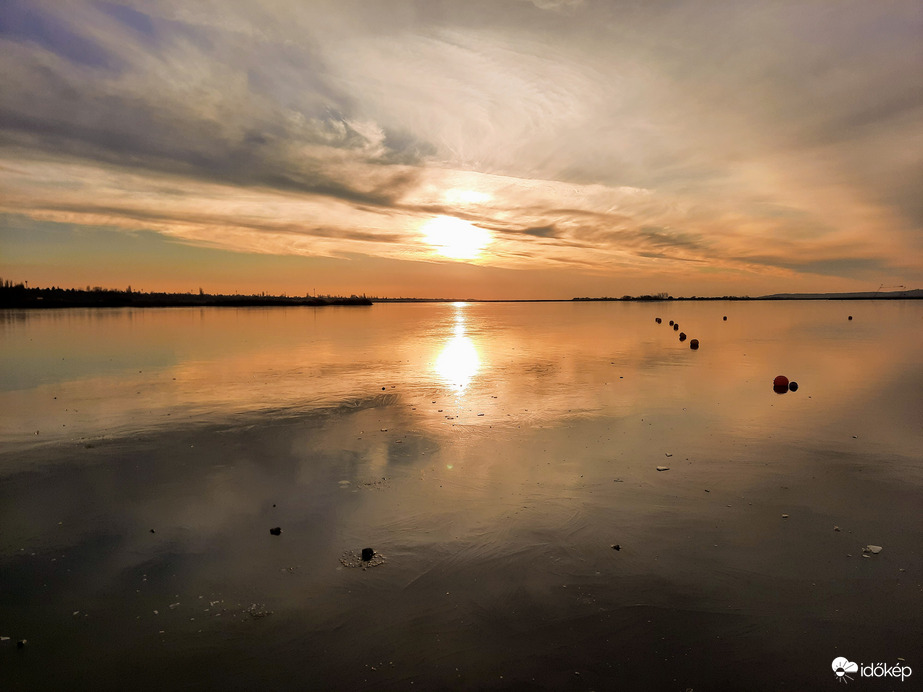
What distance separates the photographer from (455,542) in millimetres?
8734

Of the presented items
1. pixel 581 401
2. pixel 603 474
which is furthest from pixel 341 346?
pixel 603 474

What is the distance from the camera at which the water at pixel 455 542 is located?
19.8 feet

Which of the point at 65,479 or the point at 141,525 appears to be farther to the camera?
the point at 65,479

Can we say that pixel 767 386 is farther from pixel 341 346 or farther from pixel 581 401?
pixel 341 346

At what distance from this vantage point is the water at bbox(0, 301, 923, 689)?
19.8ft

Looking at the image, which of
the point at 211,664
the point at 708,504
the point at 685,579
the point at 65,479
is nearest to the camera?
the point at 211,664

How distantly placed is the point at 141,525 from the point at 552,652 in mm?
8237

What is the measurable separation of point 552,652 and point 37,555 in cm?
897

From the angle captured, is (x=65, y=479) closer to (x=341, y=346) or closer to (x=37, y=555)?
(x=37, y=555)

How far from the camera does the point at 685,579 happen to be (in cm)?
760

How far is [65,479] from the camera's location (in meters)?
11.4

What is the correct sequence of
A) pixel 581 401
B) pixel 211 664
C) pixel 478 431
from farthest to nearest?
pixel 581 401 < pixel 478 431 < pixel 211 664

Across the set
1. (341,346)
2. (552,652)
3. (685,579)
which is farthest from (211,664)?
(341,346)

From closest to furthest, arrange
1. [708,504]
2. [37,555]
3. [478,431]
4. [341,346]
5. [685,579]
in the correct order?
[685,579], [37,555], [708,504], [478,431], [341,346]
